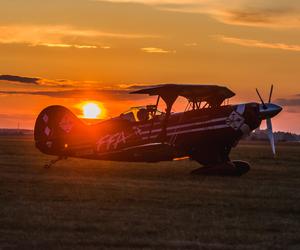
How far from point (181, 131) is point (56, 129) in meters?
5.39

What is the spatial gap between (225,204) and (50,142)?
12358mm

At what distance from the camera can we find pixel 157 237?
Answer: 30.5 feet

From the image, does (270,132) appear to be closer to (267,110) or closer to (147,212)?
(267,110)

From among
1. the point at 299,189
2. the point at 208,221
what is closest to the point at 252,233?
the point at 208,221

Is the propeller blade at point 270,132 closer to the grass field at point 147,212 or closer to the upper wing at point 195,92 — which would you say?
the upper wing at point 195,92

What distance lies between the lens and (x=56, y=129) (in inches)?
955

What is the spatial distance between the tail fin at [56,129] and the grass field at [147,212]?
16.1 ft

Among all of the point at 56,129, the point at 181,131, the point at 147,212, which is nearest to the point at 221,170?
the point at 181,131

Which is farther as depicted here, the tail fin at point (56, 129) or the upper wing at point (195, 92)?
the tail fin at point (56, 129)

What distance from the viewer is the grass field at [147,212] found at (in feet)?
29.6

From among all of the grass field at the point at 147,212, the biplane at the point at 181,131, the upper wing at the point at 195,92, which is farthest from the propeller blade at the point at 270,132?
the grass field at the point at 147,212

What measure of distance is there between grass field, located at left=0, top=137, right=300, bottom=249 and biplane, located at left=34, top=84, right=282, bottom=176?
2.20 metres

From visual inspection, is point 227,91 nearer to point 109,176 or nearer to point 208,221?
point 109,176

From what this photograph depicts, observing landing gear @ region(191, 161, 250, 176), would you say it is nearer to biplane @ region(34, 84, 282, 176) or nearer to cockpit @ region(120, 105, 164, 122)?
biplane @ region(34, 84, 282, 176)
